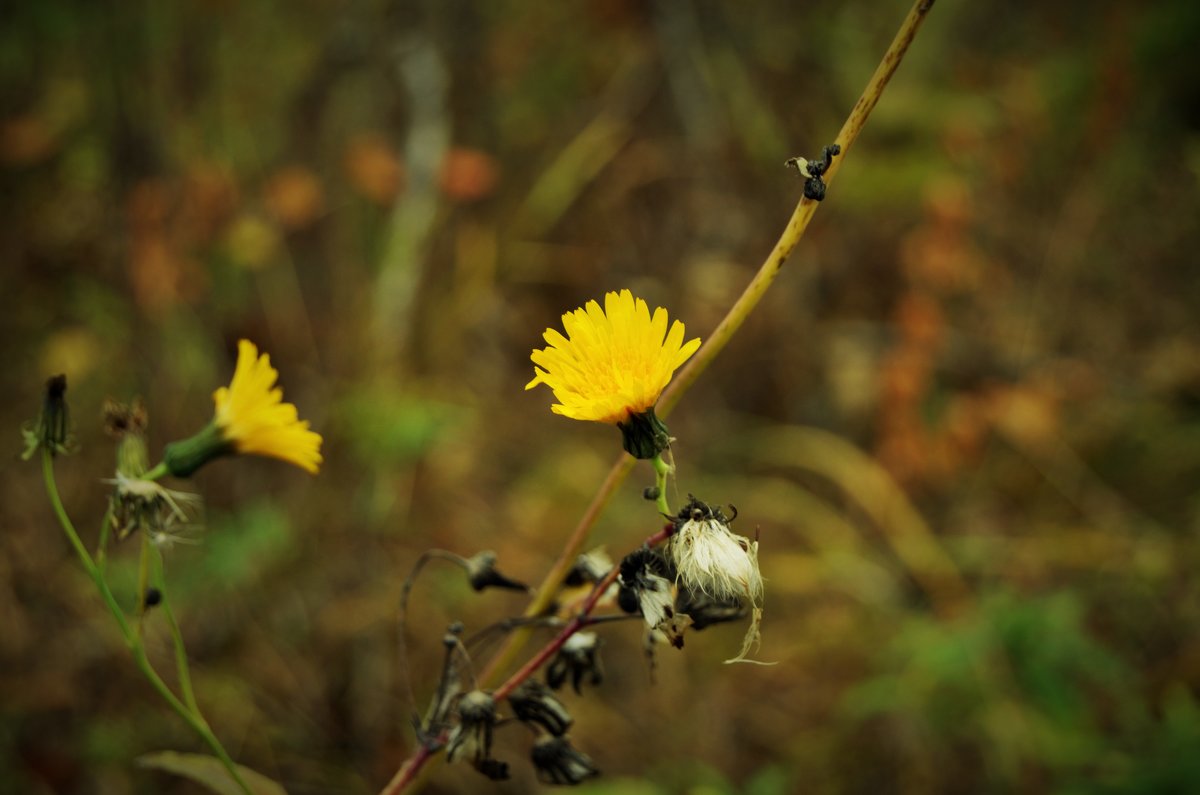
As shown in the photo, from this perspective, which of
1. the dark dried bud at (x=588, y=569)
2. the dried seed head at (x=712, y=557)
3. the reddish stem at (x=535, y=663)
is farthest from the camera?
the dark dried bud at (x=588, y=569)

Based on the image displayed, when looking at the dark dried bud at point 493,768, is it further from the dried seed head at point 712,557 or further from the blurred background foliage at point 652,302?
the blurred background foliage at point 652,302

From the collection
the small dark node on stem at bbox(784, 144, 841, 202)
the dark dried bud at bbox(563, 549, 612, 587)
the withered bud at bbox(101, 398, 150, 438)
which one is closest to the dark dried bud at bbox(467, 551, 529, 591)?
the dark dried bud at bbox(563, 549, 612, 587)

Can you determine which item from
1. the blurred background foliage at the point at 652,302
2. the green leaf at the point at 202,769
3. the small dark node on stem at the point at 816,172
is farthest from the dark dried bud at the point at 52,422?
the blurred background foliage at the point at 652,302

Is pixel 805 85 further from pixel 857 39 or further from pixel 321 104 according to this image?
pixel 321 104

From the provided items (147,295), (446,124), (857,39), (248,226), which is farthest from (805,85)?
(147,295)

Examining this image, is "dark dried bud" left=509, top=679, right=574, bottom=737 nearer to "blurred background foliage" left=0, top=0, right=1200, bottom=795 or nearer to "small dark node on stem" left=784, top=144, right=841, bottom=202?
"small dark node on stem" left=784, top=144, right=841, bottom=202

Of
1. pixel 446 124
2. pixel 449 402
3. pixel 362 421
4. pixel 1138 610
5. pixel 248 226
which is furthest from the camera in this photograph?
pixel 446 124
